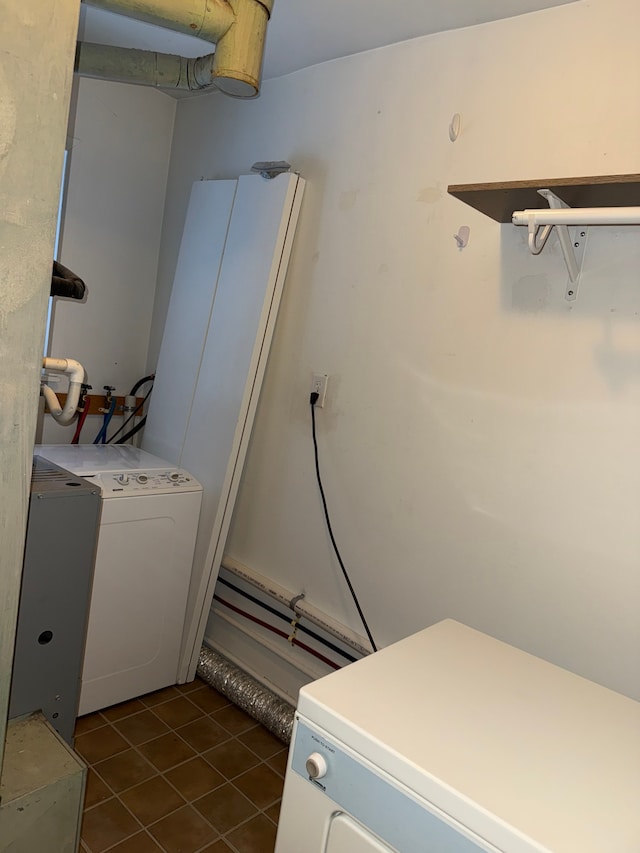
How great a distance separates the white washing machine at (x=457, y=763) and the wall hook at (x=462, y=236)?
3.96ft

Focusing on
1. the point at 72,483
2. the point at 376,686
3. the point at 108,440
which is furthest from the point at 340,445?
the point at 108,440

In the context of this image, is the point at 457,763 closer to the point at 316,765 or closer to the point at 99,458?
the point at 316,765

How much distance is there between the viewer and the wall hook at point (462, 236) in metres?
1.89

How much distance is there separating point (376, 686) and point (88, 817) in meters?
1.22

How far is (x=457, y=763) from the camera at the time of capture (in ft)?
3.27

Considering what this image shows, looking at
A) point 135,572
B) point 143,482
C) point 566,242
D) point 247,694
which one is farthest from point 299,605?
point 566,242

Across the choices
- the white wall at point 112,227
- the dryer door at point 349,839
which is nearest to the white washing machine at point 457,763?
the dryer door at point 349,839

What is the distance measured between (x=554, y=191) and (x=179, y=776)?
206 cm

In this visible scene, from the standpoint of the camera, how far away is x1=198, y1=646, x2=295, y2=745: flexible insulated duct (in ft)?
7.44

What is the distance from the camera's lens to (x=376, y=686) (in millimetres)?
1182

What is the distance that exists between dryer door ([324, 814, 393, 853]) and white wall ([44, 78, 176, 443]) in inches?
88.5

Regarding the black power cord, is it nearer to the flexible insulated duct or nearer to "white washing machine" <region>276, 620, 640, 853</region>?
the flexible insulated duct

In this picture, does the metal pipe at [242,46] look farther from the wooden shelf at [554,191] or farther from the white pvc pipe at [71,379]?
the white pvc pipe at [71,379]

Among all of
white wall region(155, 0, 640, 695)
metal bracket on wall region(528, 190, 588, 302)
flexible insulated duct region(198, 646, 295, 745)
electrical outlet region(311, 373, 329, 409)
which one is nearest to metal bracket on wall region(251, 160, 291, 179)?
white wall region(155, 0, 640, 695)
